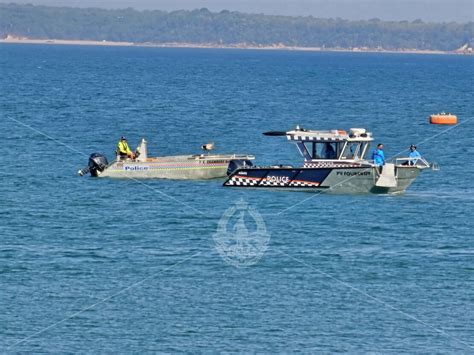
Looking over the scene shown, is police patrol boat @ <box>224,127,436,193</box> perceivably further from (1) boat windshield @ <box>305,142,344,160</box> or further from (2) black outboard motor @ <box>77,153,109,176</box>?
(2) black outboard motor @ <box>77,153,109,176</box>

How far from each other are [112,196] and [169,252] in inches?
588

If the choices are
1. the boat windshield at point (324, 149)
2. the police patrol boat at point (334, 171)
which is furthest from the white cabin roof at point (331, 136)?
the boat windshield at point (324, 149)

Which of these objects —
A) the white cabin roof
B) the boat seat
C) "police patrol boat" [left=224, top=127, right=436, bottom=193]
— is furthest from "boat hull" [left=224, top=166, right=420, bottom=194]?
the white cabin roof

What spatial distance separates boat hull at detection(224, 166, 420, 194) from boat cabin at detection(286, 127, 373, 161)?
1.41 metres

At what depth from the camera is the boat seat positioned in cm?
6494

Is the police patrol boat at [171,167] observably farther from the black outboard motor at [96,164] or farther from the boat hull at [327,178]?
the boat hull at [327,178]

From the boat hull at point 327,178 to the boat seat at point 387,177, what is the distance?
21 centimetres

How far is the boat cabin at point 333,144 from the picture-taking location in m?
66.3

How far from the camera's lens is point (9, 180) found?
73.8 meters

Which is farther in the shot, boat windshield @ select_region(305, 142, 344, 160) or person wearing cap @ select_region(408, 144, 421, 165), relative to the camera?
boat windshield @ select_region(305, 142, 344, 160)

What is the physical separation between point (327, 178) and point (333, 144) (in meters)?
2.19

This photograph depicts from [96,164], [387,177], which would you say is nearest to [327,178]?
[387,177]

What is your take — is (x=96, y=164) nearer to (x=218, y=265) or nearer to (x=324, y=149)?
(x=324, y=149)

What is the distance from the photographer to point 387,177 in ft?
214
